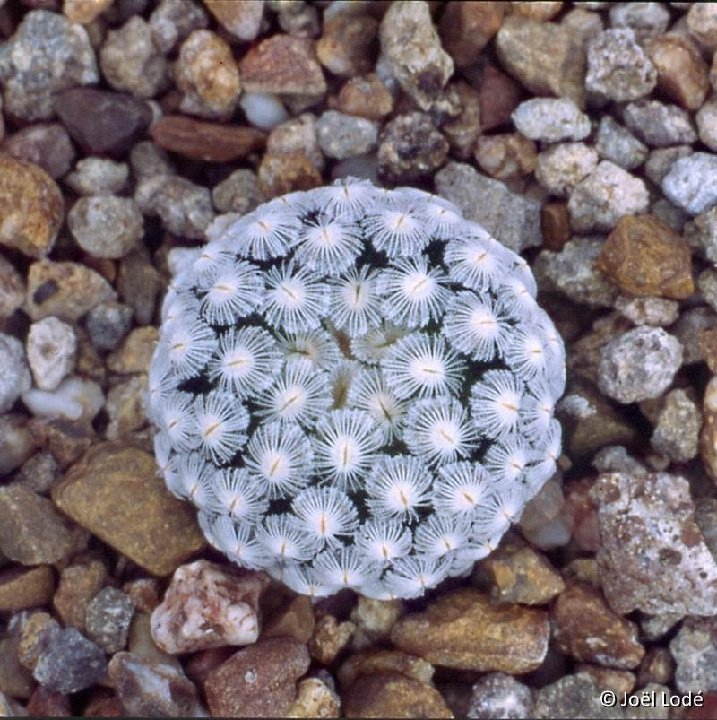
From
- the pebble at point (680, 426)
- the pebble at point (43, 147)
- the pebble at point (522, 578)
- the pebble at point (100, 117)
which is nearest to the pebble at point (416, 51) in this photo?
the pebble at point (100, 117)

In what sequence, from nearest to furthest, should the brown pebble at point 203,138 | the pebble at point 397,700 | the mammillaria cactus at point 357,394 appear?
the mammillaria cactus at point 357,394, the pebble at point 397,700, the brown pebble at point 203,138

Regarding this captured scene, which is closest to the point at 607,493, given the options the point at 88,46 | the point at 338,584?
the point at 338,584

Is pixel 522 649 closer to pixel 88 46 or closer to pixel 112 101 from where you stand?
pixel 112 101

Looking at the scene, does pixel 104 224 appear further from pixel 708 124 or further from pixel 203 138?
pixel 708 124

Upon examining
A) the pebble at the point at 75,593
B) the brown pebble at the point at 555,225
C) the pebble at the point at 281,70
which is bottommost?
the pebble at the point at 75,593

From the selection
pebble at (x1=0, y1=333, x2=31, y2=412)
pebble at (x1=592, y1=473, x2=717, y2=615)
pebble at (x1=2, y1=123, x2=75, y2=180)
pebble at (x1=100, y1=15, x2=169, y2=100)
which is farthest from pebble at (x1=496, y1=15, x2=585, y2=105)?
pebble at (x1=0, y1=333, x2=31, y2=412)

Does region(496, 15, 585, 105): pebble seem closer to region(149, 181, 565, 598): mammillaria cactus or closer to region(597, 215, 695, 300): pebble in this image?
region(597, 215, 695, 300): pebble

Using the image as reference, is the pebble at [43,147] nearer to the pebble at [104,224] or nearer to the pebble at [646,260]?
the pebble at [104,224]

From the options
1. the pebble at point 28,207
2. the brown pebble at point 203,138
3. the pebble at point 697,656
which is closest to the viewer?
the pebble at point 697,656
